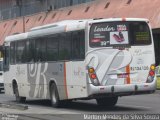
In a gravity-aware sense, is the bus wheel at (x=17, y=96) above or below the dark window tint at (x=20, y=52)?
below

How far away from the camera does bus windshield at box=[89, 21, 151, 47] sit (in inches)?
758

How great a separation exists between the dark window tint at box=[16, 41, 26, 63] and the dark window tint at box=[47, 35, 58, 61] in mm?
2792

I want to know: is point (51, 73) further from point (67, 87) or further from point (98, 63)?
point (98, 63)

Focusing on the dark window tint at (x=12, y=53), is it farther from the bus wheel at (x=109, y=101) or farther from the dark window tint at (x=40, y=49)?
the bus wheel at (x=109, y=101)

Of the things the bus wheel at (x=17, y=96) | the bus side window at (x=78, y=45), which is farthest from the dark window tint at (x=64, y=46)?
the bus wheel at (x=17, y=96)

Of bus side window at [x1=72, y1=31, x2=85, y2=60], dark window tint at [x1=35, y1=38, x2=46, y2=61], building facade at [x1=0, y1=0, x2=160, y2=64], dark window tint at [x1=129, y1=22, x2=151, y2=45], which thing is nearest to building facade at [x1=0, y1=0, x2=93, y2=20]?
building facade at [x1=0, y1=0, x2=160, y2=64]

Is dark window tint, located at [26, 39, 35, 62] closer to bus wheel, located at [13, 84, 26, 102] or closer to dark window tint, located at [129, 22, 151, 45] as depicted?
bus wheel, located at [13, 84, 26, 102]

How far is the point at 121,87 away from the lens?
62.8 feet

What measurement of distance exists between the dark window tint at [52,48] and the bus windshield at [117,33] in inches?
105

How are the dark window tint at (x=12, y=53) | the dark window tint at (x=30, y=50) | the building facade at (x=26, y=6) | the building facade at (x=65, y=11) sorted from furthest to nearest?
the building facade at (x=26, y=6) < the building facade at (x=65, y=11) < the dark window tint at (x=12, y=53) < the dark window tint at (x=30, y=50)

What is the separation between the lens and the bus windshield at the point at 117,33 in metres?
19.3

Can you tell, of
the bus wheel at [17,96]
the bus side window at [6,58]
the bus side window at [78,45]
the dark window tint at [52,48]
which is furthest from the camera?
the bus side window at [6,58]

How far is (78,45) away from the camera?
64.8 feet

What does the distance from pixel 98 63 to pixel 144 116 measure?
3064 mm
